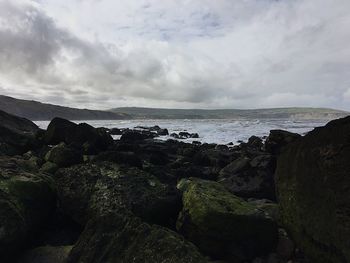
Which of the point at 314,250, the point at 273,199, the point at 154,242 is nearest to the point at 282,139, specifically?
the point at 273,199

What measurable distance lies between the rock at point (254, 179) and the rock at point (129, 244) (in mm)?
5707

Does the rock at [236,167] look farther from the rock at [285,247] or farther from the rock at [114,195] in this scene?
the rock at [285,247]

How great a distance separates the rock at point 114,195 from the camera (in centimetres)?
708

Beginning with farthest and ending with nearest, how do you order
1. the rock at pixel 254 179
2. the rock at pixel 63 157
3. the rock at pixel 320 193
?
the rock at pixel 254 179 → the rock at pixel 63 157 → the rock at pixel 320 193

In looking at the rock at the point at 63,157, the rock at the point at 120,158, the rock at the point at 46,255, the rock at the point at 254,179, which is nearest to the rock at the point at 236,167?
the rock at the point at 254,179

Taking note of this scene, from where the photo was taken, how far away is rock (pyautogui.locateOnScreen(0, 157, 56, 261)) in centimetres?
599

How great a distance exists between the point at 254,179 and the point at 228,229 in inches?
202

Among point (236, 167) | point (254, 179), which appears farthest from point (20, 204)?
point (236, 167)

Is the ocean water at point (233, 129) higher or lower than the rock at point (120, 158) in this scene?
lower

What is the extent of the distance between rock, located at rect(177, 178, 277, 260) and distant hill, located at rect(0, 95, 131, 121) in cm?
15645

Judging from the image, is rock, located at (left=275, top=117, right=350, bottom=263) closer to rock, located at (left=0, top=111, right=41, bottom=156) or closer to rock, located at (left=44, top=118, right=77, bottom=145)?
rock, located at (left=0, top=111, right=41, bottom=156)

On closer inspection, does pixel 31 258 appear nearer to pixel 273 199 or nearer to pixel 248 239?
pixel 248 239

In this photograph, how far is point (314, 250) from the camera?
5.77 metres

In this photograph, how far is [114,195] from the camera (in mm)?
7211
